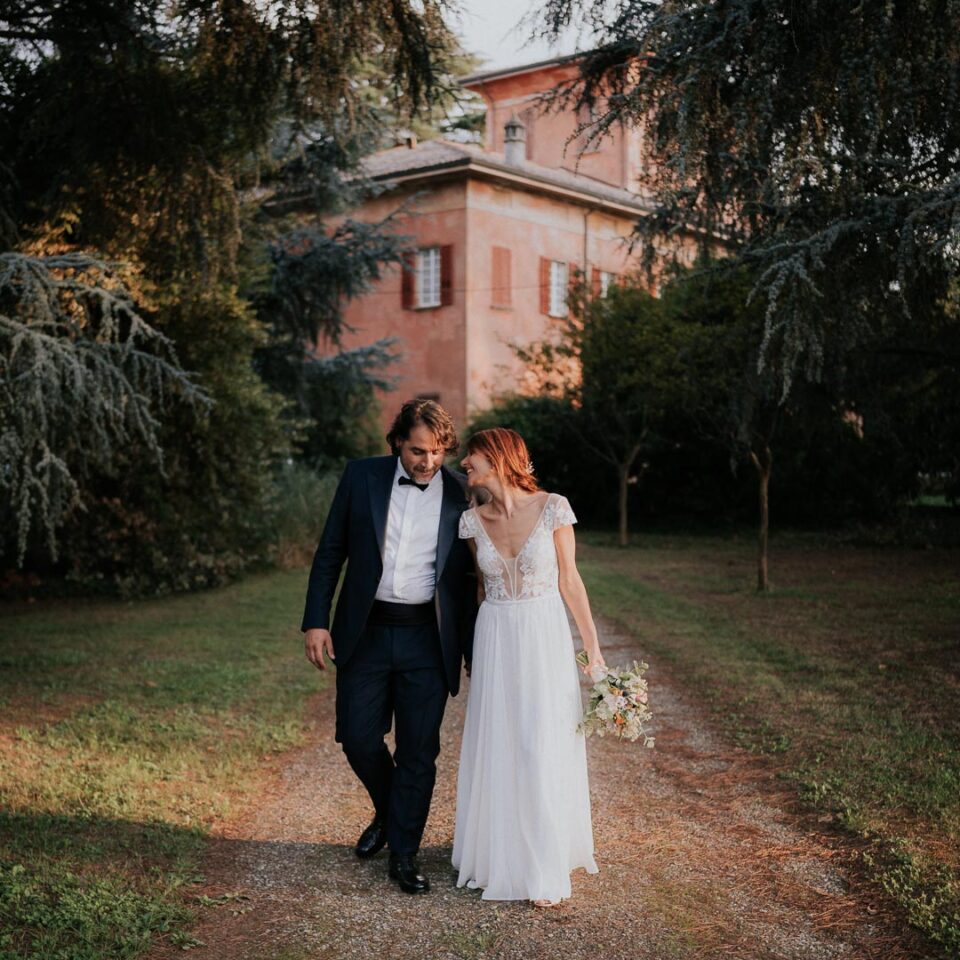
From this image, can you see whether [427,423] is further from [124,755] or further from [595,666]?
[124,755]

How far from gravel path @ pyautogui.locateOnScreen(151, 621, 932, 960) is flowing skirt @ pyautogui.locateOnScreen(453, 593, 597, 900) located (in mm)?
125

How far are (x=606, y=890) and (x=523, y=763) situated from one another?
637mm

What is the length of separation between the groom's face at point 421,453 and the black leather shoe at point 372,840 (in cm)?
158

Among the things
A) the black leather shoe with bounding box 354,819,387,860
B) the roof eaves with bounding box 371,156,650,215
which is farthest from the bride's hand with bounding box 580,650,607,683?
the roof eaves with bounding box 371,156,650,215

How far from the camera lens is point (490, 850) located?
462 cm

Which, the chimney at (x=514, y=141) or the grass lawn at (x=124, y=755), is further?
the chimney at (x=514, y=141)

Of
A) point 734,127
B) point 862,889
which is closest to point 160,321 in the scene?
point 734,127

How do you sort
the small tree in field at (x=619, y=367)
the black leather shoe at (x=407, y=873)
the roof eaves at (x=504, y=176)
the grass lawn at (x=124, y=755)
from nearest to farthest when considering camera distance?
the grass lawn at (x=124, y=755) → the black leather shoe at (x=407, y=873) → the small tree in field at (x=619, y=367) → the roof eaves at (x=504, y=176)

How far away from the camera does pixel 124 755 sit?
22.8ft

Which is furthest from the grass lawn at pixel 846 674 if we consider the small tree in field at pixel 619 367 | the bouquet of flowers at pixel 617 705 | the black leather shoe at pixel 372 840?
the small tree in field at pixel 619 367

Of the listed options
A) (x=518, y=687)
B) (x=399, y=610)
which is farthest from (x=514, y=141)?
(x=518, y=687)

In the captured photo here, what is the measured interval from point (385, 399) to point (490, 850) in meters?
26.4

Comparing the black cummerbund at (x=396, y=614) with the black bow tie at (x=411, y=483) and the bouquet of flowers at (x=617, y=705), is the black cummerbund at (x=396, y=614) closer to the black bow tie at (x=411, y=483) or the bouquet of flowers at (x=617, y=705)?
the black bow tie at (x=411, y=483)

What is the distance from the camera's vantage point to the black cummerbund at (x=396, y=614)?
488 cm
